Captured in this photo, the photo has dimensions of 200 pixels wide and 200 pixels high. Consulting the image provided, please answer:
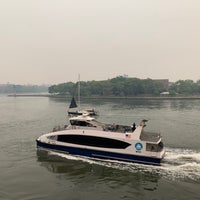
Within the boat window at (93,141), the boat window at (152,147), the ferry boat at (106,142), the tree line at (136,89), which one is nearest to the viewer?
the boat window at (152,147)

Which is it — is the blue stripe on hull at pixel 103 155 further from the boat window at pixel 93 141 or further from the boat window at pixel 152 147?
the boat window at pixel 152 147

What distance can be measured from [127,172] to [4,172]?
1142 cm

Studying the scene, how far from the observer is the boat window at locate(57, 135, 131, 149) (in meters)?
27.1

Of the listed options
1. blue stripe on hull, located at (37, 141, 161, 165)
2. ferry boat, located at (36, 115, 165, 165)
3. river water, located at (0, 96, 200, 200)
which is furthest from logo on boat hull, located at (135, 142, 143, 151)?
river water, located at (0, 96, 200, 200)

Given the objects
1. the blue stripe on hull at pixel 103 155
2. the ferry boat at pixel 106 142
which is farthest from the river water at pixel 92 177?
the ferry boat at pixel 106 142

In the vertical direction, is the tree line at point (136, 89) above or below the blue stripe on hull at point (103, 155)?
above

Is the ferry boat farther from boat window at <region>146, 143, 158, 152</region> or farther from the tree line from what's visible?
the tree line

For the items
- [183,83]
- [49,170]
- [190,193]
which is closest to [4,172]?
[49,170]

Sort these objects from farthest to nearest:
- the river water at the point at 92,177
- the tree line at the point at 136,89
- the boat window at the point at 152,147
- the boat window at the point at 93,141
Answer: the tree line at the point at 136,89 < the boat window at the point at 93,141 < the boat window at the point at 152,147 < the river water at the point at 92,177

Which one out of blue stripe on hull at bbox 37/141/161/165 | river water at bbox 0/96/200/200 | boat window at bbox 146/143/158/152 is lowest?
river water at bbox 0/96/200/200

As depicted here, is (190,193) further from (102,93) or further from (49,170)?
(102,93)

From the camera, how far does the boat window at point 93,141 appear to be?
2706cm

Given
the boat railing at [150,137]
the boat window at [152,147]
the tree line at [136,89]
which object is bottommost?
the boat window at [152,147]

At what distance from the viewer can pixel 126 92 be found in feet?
590
